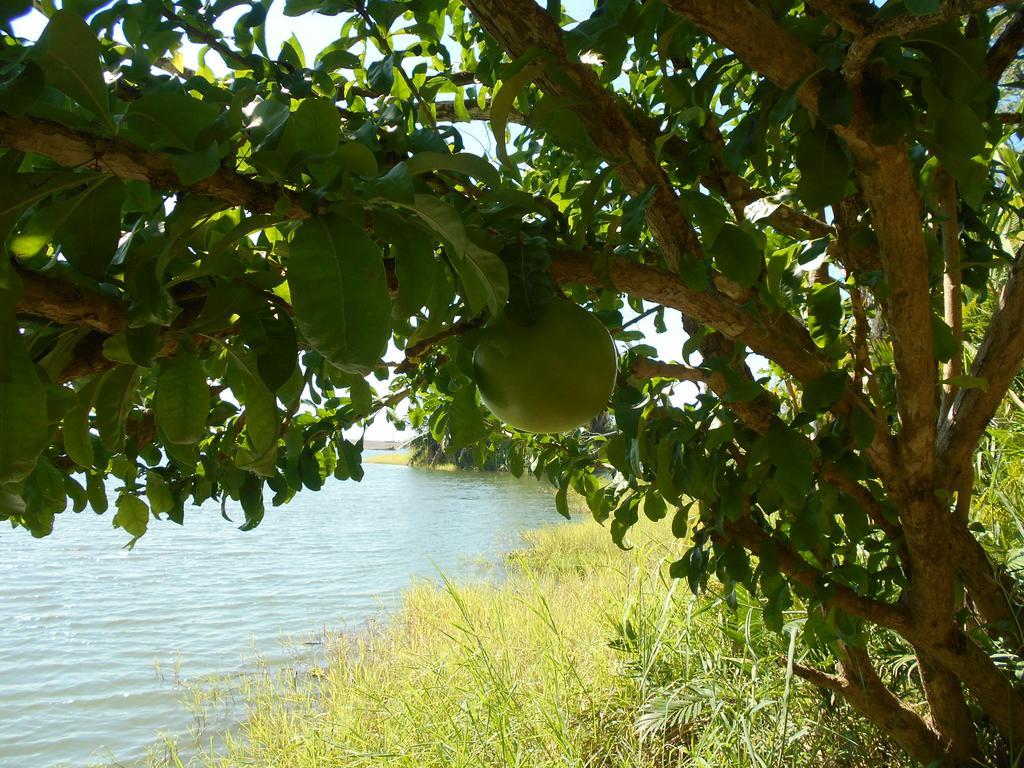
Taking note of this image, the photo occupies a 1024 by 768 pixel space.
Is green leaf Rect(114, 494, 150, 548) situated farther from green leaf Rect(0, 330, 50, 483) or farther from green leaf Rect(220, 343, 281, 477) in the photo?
green leaf Rect(0, 330, 50, 483)

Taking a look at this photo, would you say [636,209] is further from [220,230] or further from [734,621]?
[734,621]

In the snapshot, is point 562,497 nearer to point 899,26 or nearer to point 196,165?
point 899,26

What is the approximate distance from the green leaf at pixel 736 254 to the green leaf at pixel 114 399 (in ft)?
2.01

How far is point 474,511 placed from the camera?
15539 millimetres

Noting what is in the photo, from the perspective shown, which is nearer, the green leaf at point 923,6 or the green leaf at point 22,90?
the green leaf at point 22,90

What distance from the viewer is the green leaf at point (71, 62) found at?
0.43 m

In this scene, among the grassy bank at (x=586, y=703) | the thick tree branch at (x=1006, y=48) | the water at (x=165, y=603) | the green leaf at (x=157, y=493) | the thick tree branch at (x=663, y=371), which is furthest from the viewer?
the water at (x=165, y=603)

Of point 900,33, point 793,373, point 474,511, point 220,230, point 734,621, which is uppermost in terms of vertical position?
point 900,33

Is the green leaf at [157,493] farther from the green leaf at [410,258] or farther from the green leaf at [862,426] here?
the green leaf at [862,426]

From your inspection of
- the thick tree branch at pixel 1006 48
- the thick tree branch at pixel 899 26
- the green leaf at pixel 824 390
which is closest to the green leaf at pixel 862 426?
the green leaf at pixel 824 390

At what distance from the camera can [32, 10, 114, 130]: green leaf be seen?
429 mm

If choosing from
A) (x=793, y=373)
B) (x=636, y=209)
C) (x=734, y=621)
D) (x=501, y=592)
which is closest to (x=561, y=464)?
(x=793, y=373)

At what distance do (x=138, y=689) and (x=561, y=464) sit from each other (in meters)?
4.91

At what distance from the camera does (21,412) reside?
1.51 feet
